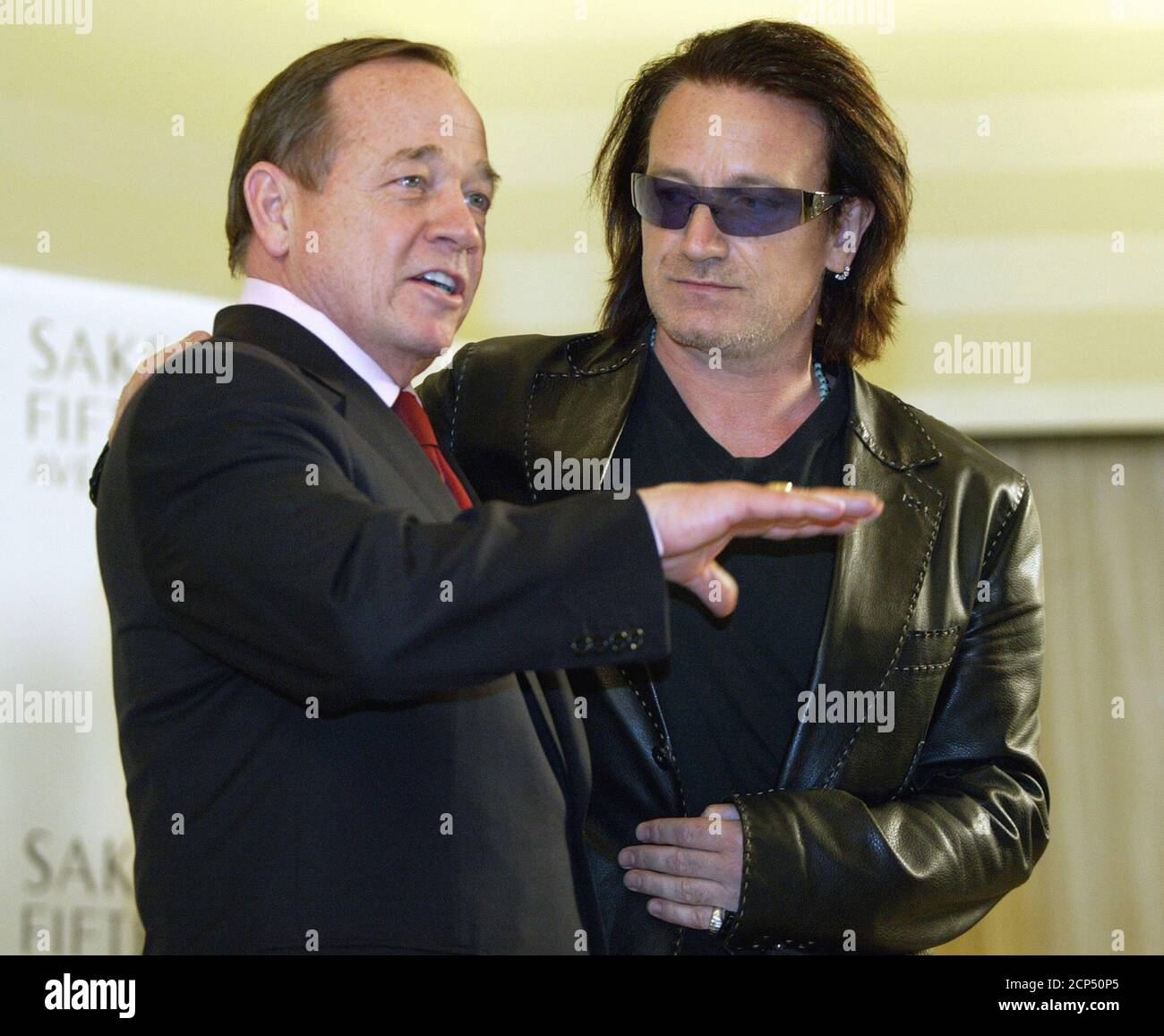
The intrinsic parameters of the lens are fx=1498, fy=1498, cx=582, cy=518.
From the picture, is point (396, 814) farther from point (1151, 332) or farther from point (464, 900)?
point (1151, 332)

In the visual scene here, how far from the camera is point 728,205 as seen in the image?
2717mm

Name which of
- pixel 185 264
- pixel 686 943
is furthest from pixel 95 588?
pixel 686 943

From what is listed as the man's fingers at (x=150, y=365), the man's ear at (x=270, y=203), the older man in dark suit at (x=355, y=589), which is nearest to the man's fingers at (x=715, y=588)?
the older man in dark suit at (x=355, y=589)

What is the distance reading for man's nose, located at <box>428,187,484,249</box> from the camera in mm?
1953

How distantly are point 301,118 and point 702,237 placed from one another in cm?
90

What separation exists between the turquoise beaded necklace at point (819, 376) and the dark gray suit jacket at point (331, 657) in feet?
3.70

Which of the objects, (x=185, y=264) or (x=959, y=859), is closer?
(x=959, y=859)

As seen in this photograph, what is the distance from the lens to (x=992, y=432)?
5660mm

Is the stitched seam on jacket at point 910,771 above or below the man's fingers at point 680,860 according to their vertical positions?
above

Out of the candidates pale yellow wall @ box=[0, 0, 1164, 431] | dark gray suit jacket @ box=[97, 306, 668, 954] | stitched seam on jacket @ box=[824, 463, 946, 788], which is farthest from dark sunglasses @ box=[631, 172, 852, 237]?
pale yellow wall @ box=[0, 0, 1164, 431]

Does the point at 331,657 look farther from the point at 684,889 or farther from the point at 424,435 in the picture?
the point at 684,889

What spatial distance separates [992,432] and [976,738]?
3267mm

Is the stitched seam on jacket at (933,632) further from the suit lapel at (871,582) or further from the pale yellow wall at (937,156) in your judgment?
the pale yellow wall at (937,156)

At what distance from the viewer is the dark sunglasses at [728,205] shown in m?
2.71
